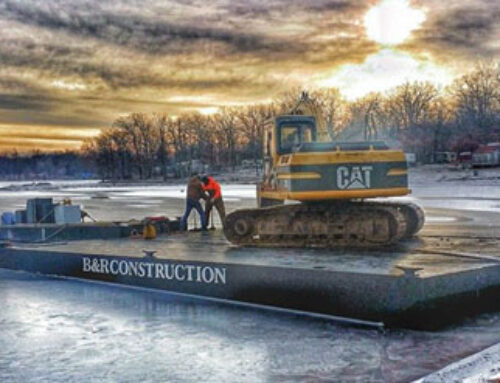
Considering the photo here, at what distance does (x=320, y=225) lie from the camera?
11078mm

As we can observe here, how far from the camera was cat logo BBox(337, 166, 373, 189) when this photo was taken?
35.0 feet

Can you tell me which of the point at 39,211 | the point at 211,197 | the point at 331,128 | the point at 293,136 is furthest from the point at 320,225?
the point at 331,128

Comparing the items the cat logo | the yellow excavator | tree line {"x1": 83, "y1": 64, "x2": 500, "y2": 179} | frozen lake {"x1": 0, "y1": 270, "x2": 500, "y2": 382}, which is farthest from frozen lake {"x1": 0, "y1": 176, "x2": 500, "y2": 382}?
tree line {"x1": 83, "y1": 64, "x2": 500, "y2": 179}

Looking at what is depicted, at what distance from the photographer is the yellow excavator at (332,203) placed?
34.9 feet

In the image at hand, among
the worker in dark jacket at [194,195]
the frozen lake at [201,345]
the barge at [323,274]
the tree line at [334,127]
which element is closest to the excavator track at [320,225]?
the barge at [323,274]

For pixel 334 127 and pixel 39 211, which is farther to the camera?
pixel 334 127

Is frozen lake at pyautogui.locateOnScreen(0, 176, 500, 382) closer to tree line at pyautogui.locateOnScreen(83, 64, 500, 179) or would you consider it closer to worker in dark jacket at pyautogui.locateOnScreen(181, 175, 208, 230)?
worker in dark jacket at pyautogui.locateOnScreen(181, 175, 208, 230)

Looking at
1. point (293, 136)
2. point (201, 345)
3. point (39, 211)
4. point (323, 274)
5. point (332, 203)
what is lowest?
point (201, 345)

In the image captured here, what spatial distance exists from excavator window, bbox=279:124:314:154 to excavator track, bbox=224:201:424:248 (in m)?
1.47

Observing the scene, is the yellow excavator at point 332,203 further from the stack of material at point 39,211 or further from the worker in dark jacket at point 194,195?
the stack of material at point 39,211

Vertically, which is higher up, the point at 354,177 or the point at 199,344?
the point at 354,177

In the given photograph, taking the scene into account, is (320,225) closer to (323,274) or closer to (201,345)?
(323,274)

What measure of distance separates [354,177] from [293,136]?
80.5 inches

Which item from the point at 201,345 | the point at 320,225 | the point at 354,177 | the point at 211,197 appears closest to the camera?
the point at 201,345
